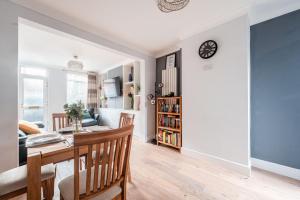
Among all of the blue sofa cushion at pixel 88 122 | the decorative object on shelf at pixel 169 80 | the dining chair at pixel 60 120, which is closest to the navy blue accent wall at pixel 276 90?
the decorative object on shelf at pixel 169 80

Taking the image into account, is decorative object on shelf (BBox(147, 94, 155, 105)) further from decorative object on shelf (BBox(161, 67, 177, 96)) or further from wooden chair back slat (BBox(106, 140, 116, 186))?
wooden chair back slat (BBox(106, 140, 116, 186))

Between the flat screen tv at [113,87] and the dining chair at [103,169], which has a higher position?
the flat screen tv at [113,87]

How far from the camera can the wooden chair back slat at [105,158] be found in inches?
31.8

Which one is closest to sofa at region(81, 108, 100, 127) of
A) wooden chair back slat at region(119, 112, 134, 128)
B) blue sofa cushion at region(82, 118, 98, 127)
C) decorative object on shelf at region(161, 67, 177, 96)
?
blue sofa cushion at region(82, 118, 98, 127)

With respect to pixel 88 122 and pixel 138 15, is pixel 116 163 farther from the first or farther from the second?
pixel 88 122

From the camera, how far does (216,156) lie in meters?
2.38

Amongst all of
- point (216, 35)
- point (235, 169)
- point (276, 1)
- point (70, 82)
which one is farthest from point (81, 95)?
point (276, 1)

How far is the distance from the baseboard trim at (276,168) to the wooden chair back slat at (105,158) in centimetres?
242

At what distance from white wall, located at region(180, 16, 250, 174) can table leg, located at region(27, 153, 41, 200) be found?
7.99 ft

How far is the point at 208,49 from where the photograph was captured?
8.13 ft

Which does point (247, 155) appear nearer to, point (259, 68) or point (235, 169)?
point (235, 169)

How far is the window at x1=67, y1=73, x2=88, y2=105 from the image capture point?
569 centimetres

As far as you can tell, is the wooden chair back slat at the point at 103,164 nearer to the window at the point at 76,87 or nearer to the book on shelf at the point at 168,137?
the book on shelf at the point at 168,137

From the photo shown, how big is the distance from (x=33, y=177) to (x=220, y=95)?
2.54 m
